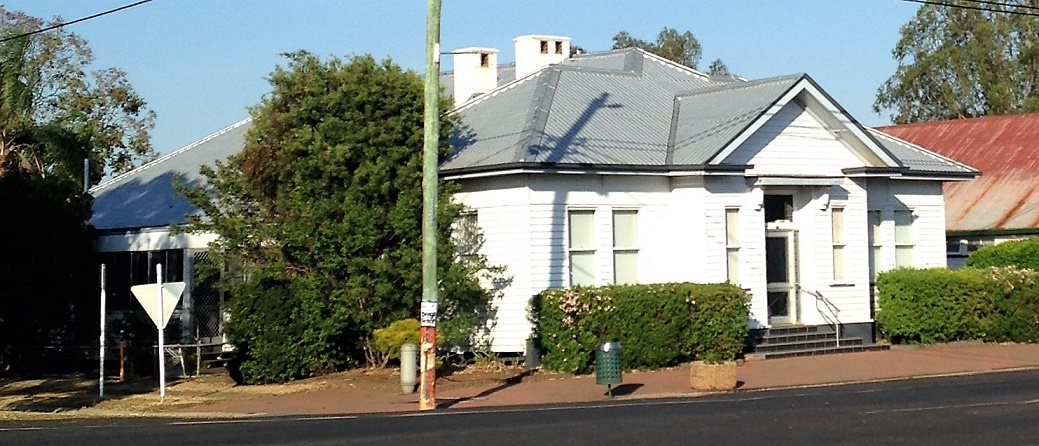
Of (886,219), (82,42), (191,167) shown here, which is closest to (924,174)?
(886,219)

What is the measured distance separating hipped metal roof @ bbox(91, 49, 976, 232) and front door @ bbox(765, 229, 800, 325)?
2.71 metres

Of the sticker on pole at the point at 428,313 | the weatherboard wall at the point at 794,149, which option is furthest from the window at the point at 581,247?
the sticker on pole at the point at 428,313

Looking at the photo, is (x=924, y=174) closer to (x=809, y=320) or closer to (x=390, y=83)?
(x=809, y=320)

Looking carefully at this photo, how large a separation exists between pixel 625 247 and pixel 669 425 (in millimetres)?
12092

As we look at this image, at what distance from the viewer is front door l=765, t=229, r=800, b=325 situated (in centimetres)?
3055

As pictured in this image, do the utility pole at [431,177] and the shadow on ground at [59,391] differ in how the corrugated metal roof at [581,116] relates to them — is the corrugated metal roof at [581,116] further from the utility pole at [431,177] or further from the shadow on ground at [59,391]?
the shadow on ground at [59,391]

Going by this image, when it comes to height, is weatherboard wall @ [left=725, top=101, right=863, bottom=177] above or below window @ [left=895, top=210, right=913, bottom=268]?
above

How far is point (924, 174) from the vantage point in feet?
108

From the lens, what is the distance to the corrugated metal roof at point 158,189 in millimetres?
34312

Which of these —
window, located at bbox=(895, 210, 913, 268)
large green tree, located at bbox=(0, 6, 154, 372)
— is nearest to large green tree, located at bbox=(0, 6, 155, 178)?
large green tree, located at bbox=(0, 6, 154, 372)

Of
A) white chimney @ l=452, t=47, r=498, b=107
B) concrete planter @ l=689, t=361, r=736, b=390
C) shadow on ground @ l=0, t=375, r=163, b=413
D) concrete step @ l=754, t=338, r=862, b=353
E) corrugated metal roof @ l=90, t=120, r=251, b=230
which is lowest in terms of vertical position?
shadow on ground @ l=0, t=375, r=163, b=413

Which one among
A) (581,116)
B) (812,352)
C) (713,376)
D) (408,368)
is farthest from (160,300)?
(812,352)

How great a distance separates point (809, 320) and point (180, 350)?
44.2ft

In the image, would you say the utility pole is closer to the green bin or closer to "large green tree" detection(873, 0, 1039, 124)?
the green bin
